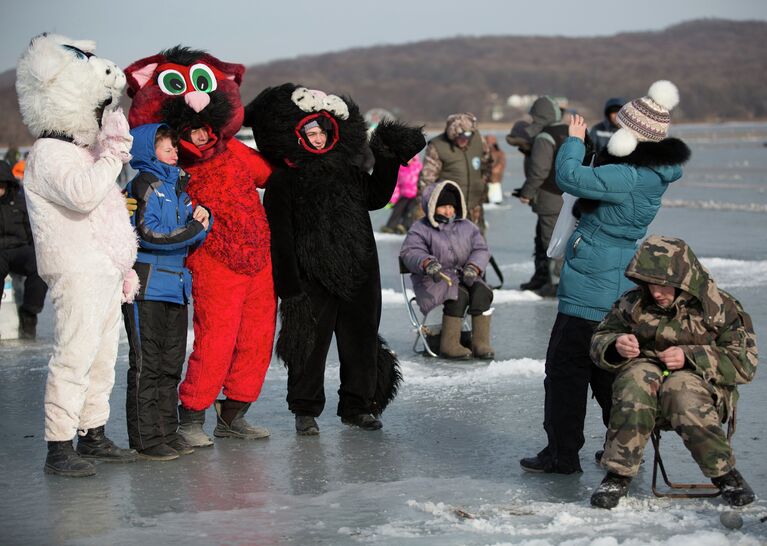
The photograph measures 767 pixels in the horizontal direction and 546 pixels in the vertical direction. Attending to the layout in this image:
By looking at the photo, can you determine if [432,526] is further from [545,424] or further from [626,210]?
[626,210]

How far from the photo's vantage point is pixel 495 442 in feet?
17.9

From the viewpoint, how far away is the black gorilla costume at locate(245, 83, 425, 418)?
5594 millimetres

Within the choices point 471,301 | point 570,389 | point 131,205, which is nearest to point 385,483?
point 570,389

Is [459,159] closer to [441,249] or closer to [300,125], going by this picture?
[441,249]

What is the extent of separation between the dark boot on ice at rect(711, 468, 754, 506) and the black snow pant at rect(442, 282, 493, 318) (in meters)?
3.47

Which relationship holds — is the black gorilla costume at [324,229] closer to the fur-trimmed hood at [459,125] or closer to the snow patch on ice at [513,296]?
the snow patch on ice at [513,296]

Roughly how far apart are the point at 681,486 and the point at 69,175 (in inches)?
105

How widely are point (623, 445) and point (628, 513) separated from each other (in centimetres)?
24

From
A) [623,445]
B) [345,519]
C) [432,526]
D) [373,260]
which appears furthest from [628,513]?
[373,260]

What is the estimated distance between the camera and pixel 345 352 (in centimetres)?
580

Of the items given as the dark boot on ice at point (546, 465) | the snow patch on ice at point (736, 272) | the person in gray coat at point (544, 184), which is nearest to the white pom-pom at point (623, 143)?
the dark boot on ice at point (546, 465)

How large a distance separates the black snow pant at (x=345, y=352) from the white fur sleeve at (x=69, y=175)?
1.29m

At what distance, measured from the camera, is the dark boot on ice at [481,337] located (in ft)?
A: 24.9

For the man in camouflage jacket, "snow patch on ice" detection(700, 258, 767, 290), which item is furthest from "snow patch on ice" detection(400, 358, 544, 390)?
the man in camouflage jacket
